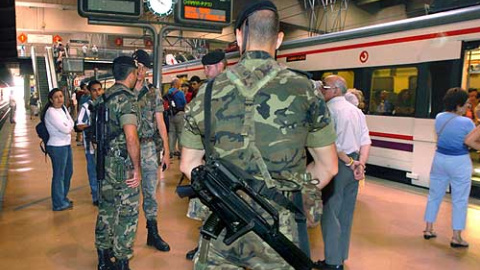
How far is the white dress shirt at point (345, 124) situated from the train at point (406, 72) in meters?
2.65

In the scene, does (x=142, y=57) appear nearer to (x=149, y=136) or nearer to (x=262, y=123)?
(x=149, y=136)

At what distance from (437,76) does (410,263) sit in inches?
137

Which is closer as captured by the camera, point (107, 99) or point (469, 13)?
point (107, 99)

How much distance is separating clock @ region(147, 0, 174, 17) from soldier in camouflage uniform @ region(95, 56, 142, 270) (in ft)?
5.70

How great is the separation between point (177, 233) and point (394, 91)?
456cm

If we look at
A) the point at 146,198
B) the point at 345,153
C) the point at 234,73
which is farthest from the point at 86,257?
the point at 234,73

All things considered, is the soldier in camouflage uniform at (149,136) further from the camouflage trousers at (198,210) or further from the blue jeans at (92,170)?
the camouflage trousers at (198,210)

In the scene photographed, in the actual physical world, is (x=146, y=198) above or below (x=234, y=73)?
below

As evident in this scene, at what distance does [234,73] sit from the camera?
1743 mm

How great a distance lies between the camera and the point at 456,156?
4238 millimetres

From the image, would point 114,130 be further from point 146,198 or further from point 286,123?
point 286,123

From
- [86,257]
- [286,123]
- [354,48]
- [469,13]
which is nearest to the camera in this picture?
[286,123]

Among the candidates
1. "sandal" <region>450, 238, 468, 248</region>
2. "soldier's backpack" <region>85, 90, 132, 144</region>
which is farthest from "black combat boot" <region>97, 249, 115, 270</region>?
"sandal" <region>450, 238, 468, 248</region>

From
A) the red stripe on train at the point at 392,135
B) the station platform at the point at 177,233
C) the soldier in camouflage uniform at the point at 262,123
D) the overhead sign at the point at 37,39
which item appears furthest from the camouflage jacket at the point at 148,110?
the overhead sign at the point at 37,39
